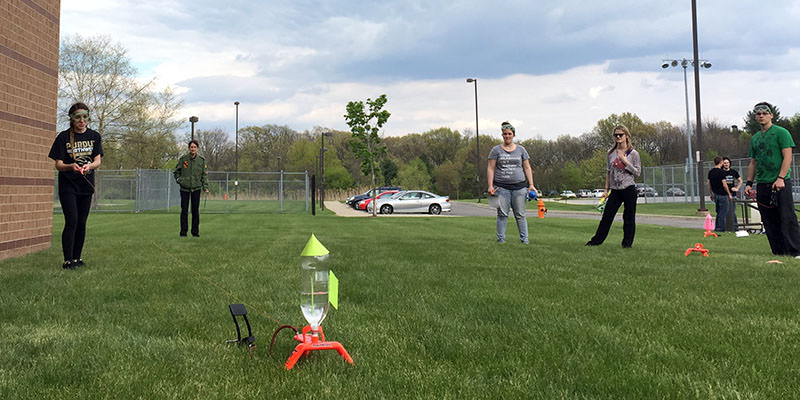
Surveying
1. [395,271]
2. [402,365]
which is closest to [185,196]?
[395,271]

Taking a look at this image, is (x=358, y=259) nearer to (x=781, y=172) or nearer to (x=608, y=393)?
(x=608, y=393)

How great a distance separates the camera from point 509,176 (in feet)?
27.6

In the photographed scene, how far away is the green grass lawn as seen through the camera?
7.43ft

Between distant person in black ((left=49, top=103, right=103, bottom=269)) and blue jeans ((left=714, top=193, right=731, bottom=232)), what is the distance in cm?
1238

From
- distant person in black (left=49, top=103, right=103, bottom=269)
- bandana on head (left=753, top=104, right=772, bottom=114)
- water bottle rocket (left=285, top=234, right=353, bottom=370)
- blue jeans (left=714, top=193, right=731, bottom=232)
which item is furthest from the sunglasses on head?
blue jeans (left=714, top=193, right=731, bottom=232)

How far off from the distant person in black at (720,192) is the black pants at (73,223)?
12347 mm

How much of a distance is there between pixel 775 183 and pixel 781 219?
1.86 ft

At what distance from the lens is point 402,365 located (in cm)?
253

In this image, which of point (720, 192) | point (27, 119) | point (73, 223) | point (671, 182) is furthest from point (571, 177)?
point (73, 223)

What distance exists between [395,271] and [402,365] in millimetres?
2987

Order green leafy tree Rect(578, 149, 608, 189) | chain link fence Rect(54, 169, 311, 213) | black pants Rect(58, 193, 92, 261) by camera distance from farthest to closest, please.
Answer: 1. green leafy tree Rect(578, 149, 608, 189)
2. chain link fence Rect(54, 169, 311, 213)
3. black pants Rect(58, 193, 92, 261)

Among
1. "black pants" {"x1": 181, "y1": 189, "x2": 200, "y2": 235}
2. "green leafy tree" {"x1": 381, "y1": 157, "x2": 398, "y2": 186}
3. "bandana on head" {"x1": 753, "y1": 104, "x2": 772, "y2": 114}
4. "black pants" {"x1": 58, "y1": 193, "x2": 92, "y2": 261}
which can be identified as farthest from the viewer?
"green leafy tree" {"x1": 381, "y1": 157, "x2": 398, "y2": 186}

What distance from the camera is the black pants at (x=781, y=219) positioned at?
21.5ft

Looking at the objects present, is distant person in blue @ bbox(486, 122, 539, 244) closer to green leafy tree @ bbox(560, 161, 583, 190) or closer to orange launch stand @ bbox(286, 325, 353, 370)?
orange launch stand @ bbox(286, 325, 353, 370)
